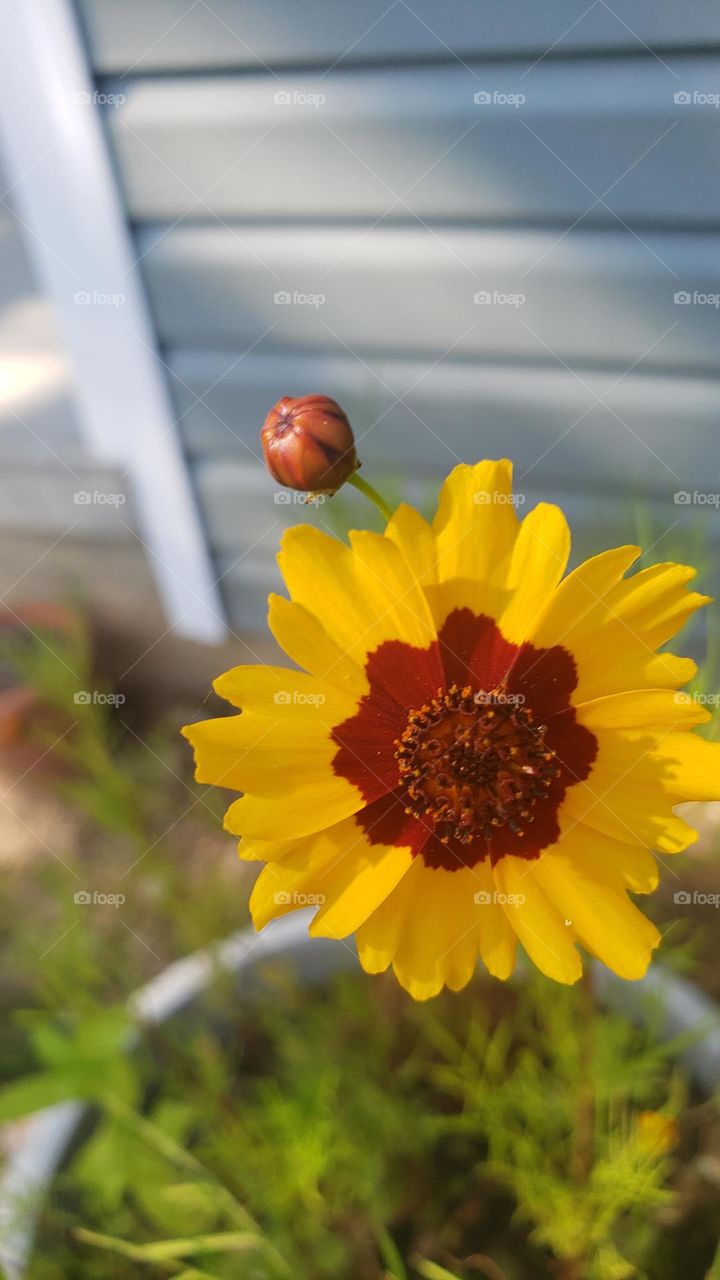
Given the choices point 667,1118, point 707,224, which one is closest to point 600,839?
point 667,1118

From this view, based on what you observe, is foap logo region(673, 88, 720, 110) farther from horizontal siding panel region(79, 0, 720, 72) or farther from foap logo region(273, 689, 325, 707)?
foap logo region(273, 689, 325, 707)

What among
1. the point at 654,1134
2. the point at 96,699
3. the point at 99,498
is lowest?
the point at 654,1134

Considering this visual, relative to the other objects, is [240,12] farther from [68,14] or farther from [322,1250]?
[322,1250]

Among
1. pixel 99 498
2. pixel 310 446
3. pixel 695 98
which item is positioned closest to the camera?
pixel 310 446

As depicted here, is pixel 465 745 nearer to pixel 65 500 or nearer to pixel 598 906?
pixel 598 906

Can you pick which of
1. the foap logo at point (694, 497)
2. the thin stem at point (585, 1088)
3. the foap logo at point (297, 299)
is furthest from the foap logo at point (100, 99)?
the thin stem at point (585, 1088)

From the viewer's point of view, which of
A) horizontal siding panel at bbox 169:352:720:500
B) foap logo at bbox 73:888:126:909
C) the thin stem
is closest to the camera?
the thin stem

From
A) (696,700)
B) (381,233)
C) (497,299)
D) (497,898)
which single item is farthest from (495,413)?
(497,898)

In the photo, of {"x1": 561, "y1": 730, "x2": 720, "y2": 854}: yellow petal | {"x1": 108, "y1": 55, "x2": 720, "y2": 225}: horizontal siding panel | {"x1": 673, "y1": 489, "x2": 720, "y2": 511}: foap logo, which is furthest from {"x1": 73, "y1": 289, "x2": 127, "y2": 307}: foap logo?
{"x1": 561, "y1": 730, "x2": 720, "y2": 854}: yellow petal
